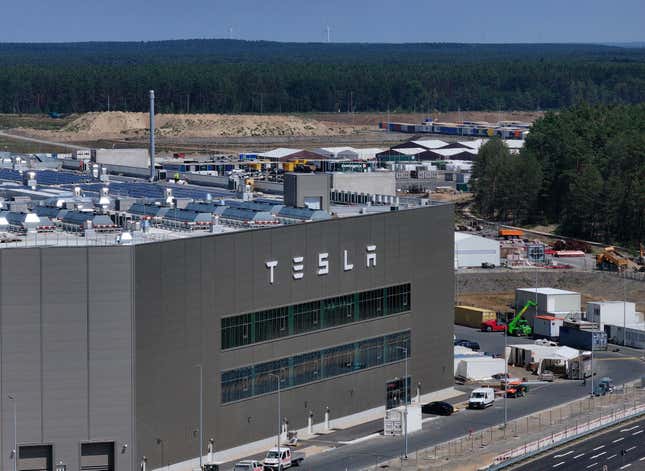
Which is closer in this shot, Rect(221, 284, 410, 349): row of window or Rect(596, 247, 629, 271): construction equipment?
Rect(221, 284, 410, 349): row of window

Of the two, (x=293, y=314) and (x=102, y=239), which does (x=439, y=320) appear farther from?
(x=102, y=239)

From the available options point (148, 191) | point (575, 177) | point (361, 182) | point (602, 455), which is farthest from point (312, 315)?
point (575, 177)

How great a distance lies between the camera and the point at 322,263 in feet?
210

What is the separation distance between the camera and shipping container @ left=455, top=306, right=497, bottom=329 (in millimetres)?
96375

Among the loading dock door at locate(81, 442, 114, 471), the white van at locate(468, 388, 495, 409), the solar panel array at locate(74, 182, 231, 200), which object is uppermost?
the solar panel array at locate(74, 182, 231, 200)

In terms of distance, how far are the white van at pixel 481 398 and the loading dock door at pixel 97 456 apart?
21520mm

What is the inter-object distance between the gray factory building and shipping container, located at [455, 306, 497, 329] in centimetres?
2577

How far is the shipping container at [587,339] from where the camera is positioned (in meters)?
87.8

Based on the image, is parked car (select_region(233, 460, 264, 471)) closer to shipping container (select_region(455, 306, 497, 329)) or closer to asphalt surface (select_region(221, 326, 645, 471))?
asphalt surface (select_region(221, 326, 645, 471))

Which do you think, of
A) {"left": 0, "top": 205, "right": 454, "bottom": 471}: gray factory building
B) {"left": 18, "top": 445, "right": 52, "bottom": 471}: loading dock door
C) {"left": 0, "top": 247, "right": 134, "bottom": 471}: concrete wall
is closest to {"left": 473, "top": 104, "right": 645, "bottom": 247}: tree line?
{"left": 0, "top": 205, "right": 454, "bottom": 471}: gray factory building

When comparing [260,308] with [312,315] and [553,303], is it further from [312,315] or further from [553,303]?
[553,303]

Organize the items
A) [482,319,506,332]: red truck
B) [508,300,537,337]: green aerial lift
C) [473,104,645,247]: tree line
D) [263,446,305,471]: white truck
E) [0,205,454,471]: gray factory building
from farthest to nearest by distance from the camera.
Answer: [473,104,645,247]: tree line
[482,319,506,332]: red truck
[508,300,537,337]: green aerial lift
[263,446,305,471]: white truck
[0,205,454,471]: gray factory building

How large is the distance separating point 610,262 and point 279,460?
6207 centimetres

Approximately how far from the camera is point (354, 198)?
80812mm
